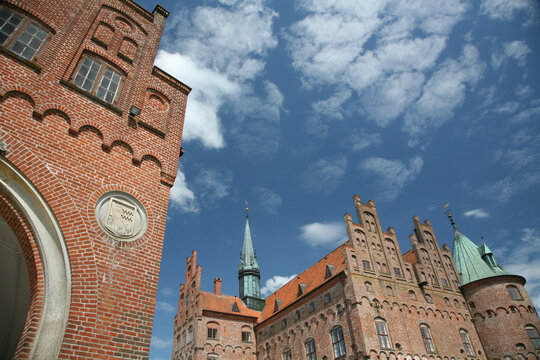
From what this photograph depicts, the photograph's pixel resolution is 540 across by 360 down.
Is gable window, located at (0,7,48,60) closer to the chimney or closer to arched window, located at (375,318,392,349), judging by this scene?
arched window, located at (375,318,392,349)

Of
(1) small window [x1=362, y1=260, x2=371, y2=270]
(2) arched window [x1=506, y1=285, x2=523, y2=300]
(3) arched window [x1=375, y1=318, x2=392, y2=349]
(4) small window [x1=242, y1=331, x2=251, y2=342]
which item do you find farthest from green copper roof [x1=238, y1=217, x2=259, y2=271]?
(2) arched window [x1=506, y1=285, x2=523, y2=300]

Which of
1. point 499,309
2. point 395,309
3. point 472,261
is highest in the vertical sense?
point 472,261

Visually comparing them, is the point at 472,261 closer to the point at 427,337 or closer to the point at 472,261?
the point at 472,261

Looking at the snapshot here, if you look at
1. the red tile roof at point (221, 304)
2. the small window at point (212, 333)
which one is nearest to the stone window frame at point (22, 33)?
the red tile roof at point (221, 304)

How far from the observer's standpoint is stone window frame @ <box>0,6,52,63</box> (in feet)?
21.2

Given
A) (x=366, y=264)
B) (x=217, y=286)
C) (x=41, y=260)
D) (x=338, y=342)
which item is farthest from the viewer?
(x=217, y=286)

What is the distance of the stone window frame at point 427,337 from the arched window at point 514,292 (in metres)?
8.73

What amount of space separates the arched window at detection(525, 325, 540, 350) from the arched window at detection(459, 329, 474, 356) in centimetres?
409

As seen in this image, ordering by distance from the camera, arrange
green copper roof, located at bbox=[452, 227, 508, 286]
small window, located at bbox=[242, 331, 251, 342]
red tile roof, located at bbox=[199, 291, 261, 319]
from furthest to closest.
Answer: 1. red tile roof, located at bbox=[199, 291, 261, 319]
2. small window, located at bbox=[242, 331, 251, 342]
3. green copper roof, located at bbox=[452, 227, 508, 286]

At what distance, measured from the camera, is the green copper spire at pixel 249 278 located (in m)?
37.3

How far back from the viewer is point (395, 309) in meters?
21.9

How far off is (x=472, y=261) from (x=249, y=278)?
2539 centimetres

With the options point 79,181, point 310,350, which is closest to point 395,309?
point 310,350

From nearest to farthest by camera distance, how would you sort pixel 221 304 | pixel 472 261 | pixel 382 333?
1. pixel 382 333
2. pixel 472 261
3. pixel 221 304
